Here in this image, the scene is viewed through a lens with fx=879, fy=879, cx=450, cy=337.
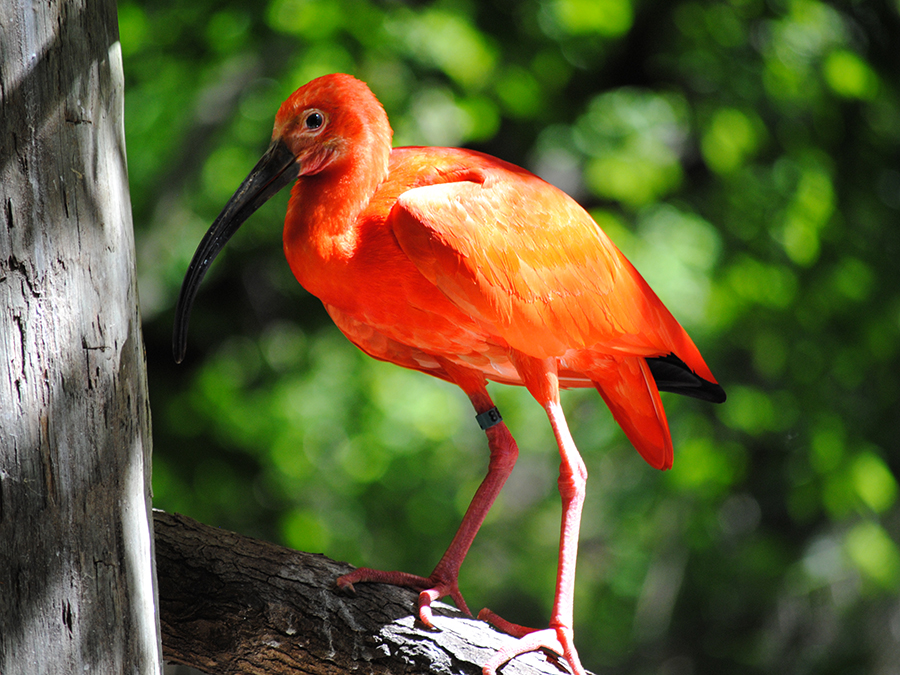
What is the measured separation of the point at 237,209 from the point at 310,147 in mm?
250

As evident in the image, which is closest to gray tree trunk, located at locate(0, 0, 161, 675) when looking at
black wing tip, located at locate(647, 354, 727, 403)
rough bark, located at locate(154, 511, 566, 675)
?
rough bark, located at locate(154, 511, 566, 675)

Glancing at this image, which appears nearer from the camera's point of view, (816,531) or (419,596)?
(419,596)

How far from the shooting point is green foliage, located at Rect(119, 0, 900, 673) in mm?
4750

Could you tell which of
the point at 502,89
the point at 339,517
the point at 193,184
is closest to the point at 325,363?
the point at 339,517

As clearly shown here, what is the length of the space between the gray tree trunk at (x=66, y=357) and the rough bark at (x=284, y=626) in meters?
0.54

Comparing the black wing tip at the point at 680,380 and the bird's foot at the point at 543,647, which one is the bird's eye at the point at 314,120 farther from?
the bird's foot at the point at 543,647

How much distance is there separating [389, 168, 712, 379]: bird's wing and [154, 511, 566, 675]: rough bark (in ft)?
2.47

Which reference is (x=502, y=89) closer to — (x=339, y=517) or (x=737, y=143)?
(x=737, y=143)

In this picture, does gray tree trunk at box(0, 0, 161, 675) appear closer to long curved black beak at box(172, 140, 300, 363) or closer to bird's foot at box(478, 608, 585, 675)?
long curved black beak at box(172, 140, 300, 363)

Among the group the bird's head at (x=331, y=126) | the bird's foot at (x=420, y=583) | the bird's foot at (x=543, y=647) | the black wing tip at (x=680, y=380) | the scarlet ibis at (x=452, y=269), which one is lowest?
the bird's foot at (x=543, y=647)

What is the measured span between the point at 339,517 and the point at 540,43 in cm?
328

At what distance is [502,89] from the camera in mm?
4824

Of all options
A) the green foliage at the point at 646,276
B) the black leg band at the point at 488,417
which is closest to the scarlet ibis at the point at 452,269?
the black leg band at the point at 488,417

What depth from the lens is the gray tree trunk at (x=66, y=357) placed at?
1.46 meters
